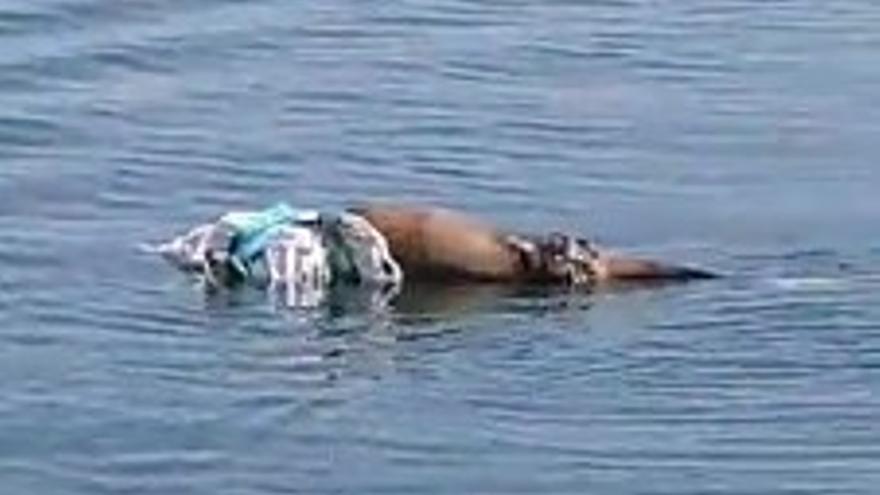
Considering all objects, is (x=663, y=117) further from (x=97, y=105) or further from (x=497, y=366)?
(x=497, y=366)

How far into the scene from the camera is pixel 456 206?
35.7 ft

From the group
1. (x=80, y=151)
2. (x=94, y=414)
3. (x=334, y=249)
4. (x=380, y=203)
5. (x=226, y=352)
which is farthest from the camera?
(x=80, y=151)

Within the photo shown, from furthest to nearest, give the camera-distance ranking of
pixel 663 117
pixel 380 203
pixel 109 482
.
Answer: pixel 663 117, pixel 380 203, pixel 109 482

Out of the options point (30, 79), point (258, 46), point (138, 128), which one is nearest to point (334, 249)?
point (138, 128)

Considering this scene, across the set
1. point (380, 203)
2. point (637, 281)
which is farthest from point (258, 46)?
point (637, 281)

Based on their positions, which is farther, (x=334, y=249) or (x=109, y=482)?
(x=334, y=249)

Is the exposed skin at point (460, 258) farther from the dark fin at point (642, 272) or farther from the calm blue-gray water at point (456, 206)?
the calm blue-gray water at point (456, 206)

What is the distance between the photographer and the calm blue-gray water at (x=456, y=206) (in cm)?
820

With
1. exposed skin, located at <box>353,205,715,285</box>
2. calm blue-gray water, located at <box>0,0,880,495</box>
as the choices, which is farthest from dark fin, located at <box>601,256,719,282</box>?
calm blue-gray water, located at <box>0,0,880,495</box>

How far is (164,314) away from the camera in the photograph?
9508 millimetres

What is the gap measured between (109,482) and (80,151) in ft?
12.4

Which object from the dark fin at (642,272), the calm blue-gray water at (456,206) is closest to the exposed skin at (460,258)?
the dark fin at (642,272)

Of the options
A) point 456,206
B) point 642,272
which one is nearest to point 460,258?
point 642,272

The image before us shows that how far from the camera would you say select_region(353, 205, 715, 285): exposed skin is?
9836mm
